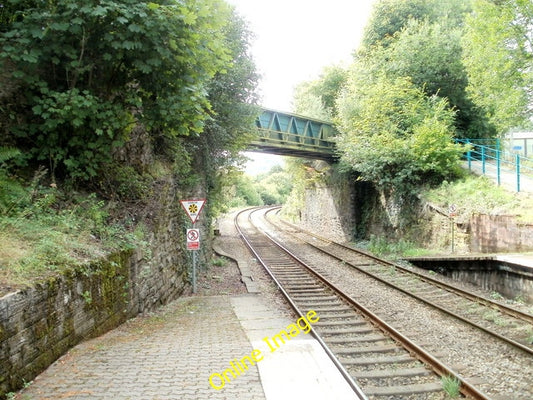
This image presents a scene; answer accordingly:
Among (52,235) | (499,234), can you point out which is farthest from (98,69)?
(499,234)

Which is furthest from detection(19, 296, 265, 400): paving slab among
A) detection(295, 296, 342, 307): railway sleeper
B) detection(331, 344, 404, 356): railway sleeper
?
detection(295, 296, 342, 307): railway sleeper

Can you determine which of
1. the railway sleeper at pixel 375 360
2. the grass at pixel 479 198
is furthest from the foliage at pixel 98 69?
the grass at pixel 479 198

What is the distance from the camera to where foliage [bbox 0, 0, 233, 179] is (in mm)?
6203

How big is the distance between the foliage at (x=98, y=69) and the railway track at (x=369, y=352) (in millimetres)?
4951

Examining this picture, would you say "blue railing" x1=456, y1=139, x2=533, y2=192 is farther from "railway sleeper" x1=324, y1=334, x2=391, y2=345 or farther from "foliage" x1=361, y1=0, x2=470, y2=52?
"foliage" x1=361, y1=0, x2=470, y2=52

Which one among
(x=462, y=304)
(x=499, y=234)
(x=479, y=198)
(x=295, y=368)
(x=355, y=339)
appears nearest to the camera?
(x=295, y=368)

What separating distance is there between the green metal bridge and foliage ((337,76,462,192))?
259 centimetres

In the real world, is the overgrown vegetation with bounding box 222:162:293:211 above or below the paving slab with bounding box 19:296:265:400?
above

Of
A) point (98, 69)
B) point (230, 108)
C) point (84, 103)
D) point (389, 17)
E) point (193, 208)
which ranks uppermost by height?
point (389, 17)

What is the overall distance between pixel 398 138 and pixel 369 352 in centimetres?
1442

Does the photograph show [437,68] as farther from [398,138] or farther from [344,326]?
[344,326]

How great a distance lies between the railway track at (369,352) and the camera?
5047mm

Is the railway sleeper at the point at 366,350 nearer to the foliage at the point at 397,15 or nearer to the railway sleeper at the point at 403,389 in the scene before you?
the railway sleeper at the point at 403,389

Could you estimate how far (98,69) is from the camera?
24.5 feet
